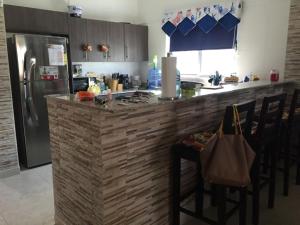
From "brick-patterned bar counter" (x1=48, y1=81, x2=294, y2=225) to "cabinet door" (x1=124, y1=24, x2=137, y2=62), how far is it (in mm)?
2746

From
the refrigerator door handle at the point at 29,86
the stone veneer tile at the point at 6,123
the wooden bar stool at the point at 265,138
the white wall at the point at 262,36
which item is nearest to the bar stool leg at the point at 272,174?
the wooden bar stool at the point at 265,138

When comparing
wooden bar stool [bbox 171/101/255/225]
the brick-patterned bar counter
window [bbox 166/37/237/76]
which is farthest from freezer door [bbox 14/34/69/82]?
wooden bar stool [bbox 171/101/255/225]

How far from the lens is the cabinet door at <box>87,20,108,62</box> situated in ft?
13.6

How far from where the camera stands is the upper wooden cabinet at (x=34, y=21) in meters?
3.29

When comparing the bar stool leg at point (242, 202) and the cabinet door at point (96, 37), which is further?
the cabinet door at point (96, 37)

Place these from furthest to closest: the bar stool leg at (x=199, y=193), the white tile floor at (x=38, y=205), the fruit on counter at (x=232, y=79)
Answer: the fruit on counter at (x=232, y=79) → the white tile floor at (x=38, y=205) → the bar stool leg at (x=199, y=193)

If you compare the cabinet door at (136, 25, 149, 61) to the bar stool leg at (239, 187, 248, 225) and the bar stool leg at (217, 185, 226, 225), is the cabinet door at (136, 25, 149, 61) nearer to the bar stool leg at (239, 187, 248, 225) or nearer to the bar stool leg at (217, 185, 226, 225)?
the bar stool leg at (239, 187, 248, 225)

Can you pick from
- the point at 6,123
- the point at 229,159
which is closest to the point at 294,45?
the point at 229,159

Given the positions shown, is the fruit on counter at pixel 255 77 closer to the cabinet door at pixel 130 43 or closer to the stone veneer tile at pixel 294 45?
the stone veneer tile at pixel 294 45

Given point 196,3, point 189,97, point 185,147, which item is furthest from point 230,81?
point 185,147

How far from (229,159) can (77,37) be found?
3.21m

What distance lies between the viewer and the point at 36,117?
11.3 feet

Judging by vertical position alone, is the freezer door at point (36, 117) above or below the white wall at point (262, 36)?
below

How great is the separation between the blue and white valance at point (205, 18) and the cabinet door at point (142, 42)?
17.4 inches
